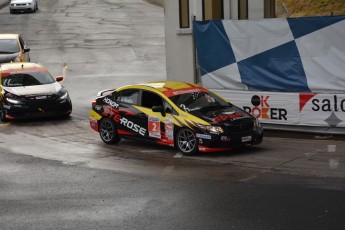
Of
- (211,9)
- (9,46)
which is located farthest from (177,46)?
(9,46)

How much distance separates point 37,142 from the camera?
17.6 m

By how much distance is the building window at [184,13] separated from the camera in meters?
21.8

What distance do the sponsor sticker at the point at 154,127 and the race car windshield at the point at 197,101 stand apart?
58 cm

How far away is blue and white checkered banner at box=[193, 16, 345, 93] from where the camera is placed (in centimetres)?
1712

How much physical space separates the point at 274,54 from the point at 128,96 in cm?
397

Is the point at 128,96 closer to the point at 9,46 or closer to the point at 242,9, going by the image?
the point at 242,9

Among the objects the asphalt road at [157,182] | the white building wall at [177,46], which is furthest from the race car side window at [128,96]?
the white building wall at [177,46]

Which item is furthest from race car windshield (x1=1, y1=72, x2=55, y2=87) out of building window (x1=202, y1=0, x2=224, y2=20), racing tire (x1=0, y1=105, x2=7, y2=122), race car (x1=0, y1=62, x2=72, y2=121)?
building window (x1=202, y1=0, x2=224, y2=20)

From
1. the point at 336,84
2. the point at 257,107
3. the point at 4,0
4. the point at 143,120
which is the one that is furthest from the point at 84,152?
the point at 4,0

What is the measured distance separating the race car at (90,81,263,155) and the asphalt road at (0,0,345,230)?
33 cm

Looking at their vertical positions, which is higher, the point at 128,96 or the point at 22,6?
the point at 22,6

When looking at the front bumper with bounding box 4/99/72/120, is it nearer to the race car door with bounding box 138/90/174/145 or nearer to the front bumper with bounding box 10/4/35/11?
the race car door with bounding box 138/90/174/145

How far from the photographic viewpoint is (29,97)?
20.8 metres

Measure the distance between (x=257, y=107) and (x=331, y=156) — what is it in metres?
4.02
